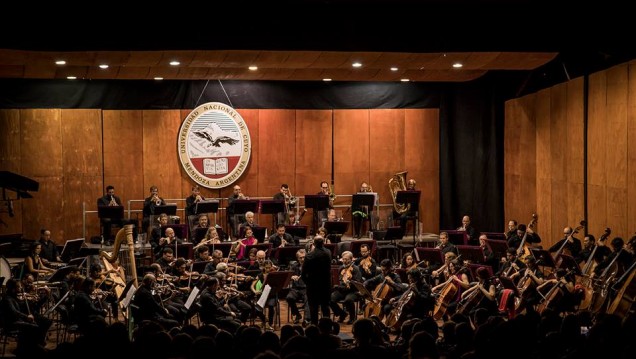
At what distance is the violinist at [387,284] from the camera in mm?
14805

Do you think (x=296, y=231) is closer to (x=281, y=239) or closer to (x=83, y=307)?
(x=281, y=239)

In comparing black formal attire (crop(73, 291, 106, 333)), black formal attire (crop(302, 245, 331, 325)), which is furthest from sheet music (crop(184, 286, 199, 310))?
black formal attire (crop(302, 245, 331, 325))

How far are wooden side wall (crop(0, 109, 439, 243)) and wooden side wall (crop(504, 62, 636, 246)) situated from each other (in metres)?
2.77

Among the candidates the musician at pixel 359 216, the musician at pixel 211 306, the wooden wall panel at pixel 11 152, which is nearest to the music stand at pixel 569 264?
the musician at pixel 211 306

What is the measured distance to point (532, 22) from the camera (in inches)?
589

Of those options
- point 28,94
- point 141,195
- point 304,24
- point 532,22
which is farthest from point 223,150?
point 532,22

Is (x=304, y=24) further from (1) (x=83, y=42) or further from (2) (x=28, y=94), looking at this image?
(2) (x=28, y=94)

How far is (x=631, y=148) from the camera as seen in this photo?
51.2 ft

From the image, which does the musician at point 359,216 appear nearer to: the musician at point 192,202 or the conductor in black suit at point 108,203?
the musician at point 192,202

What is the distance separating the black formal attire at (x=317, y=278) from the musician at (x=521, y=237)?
472 centimetres

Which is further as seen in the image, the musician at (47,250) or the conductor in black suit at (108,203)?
the conductor in black suit at (108,203)

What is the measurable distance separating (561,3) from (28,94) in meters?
12.4

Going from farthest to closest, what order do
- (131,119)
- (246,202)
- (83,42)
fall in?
1. (131,119)
2. (246,202)
3. (83,42)

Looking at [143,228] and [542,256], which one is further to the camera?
[143,228]
